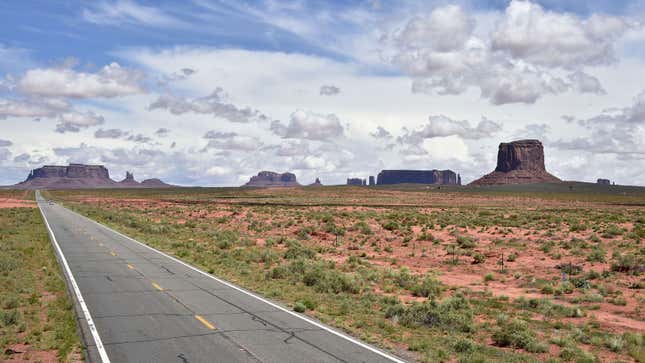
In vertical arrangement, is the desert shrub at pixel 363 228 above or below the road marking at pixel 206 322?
above

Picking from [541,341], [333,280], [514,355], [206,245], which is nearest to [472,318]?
[541,341]

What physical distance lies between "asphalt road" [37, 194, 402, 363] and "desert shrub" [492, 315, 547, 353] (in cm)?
349

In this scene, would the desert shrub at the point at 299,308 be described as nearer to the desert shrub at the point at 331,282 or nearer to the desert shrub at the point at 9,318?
the desert shrub at the point at 331,282

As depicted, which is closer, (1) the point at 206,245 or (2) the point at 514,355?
(2) the point at 514,355

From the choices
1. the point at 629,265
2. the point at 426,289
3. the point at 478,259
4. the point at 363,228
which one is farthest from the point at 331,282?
the point at 363,228

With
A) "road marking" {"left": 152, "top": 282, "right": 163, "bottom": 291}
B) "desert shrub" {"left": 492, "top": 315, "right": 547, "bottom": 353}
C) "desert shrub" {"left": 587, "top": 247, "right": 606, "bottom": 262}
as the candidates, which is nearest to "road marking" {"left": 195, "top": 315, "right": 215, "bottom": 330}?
"road marking" {"left": 152, "top": 282, "right": 163, "bottom": 291}

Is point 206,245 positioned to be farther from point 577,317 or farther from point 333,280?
point 577,317

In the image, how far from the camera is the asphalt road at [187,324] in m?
10.1

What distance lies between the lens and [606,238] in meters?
33.7

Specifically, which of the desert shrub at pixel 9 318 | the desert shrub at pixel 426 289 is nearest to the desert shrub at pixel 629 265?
the desert shrub at pixel 426 289

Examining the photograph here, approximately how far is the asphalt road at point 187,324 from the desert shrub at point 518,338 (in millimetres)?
3487

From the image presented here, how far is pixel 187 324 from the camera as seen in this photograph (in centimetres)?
1223

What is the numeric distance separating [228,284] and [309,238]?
19.2 meters

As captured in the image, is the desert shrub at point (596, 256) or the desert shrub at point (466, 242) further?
the desert shrub at point (466, 242)
